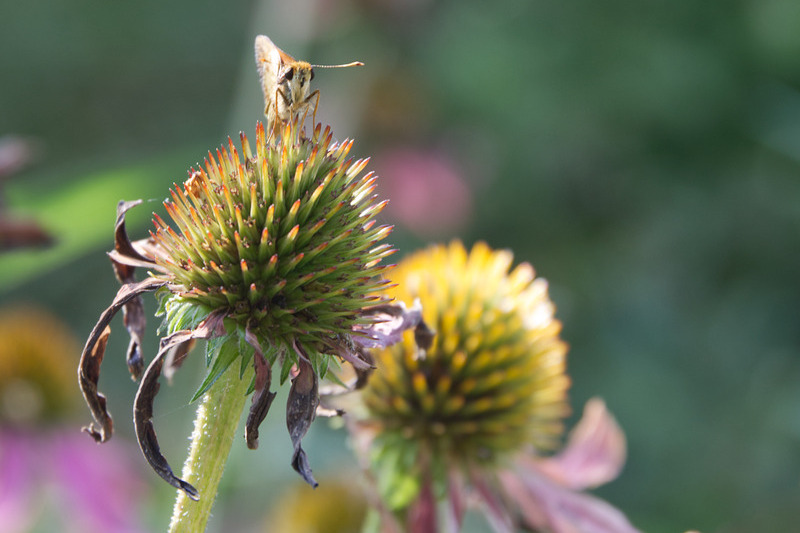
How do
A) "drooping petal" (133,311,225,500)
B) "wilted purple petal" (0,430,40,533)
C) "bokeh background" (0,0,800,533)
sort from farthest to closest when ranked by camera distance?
1. "bokeh background" (0,0,800,533)
2. "wilted purple petal" (0,430,40,533)
3. "drooping petal" (133,311,225,500)

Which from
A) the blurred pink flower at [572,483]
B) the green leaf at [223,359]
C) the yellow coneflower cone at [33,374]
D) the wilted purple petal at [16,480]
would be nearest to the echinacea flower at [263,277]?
the green leaf at [223,359]

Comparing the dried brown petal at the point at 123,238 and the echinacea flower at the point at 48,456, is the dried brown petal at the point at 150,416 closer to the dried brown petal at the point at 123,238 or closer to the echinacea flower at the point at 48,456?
the dried brown petal at the point at 123,238

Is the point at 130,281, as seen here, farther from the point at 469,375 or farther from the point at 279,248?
the point at 469,375

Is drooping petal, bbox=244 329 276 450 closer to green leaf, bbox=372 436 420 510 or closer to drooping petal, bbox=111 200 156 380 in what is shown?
drooping petal, bbox=111 200 156 380

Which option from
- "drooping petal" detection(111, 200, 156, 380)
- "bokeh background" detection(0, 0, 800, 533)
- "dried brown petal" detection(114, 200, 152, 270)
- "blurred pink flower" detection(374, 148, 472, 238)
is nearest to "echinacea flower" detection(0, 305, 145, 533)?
"bokeh background" detection(0, 0, 800, 533)

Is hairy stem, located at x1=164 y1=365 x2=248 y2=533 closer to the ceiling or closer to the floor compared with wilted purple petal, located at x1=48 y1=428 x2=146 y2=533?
closer to the floor

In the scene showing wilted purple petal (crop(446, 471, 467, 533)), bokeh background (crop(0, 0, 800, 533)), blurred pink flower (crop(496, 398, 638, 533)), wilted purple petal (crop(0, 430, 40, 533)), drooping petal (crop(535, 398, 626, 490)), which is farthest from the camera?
bokeh background (crop(0, 0, 800, 533))

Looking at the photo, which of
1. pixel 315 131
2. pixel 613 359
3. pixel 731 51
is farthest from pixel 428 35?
pixel 315 131
